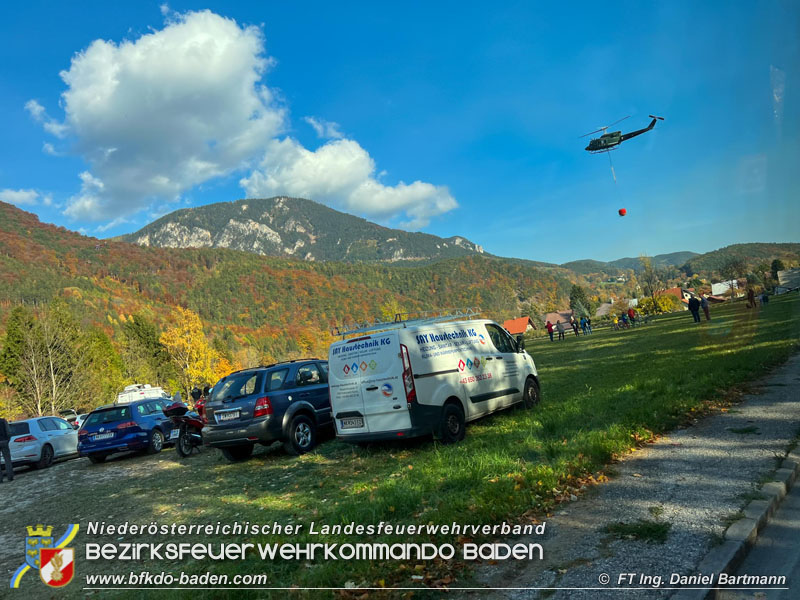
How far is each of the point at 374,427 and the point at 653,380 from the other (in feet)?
21.0

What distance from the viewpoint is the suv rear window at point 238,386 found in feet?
33.6

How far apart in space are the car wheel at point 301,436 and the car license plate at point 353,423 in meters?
1.67

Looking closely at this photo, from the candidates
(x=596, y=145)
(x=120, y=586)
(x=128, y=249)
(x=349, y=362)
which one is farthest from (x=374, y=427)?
(x=128, y=249)

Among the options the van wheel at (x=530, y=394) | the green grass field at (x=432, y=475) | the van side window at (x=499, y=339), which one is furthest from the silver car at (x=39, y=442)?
the van wheel at (x=530, y=394)

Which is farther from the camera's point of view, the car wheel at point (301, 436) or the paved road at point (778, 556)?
the car wheel at point (301, 436)

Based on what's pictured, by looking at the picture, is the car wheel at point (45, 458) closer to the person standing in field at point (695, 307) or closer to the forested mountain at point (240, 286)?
the person standing in field at point (695, 307)

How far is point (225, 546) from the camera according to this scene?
507cm

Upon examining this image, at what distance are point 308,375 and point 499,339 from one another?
4.17 m

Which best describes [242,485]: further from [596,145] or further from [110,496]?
[596,145]

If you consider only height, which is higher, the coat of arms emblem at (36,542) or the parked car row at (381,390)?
the parked car row at (381,390)

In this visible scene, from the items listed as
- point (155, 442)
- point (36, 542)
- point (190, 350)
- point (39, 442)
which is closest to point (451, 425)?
point (36, 542)

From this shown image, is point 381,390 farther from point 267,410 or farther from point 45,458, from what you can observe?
point 45,458

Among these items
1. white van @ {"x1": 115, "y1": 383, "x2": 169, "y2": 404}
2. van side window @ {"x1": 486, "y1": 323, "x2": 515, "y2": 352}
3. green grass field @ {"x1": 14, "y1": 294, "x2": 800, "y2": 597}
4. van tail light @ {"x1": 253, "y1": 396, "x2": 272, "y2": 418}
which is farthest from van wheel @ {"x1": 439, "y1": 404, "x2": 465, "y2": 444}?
white van @ {"x1": 115, "y1": 383, "x2": 169, "y2": 404}

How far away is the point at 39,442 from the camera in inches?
588
